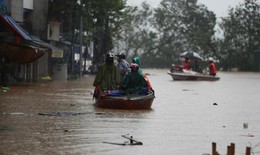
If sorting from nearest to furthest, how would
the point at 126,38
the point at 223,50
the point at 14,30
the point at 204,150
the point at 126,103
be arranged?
the point at 204,150 → the point at 126,103 → the point at 14,30 → the point at 223,50 → the point at 126,38

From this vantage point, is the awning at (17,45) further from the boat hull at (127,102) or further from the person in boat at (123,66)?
the boat hull at (127,102)

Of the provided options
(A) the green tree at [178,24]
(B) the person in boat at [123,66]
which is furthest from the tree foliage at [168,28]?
(B) the person in boat at [123,66]

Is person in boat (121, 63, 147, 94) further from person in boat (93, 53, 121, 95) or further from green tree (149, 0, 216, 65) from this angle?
green tree (149, 0, 216, 65)

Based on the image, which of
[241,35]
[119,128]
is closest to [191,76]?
[119,128]

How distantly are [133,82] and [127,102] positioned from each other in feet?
2.06

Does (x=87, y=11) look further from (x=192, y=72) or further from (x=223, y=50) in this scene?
(x=223, y=50)

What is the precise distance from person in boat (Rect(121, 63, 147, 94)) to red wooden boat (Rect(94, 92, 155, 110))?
0.74 feet

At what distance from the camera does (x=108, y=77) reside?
18.0 m

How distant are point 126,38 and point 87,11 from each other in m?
45.9

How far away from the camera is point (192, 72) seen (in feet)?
142

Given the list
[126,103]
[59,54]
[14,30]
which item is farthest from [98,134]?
[59,54]

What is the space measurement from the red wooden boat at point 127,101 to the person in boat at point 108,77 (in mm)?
449

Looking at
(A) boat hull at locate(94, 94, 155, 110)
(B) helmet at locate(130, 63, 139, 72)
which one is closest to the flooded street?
(A) boat hull at locate(94, 94, 155, 110)

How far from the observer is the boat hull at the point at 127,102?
56.6ft
